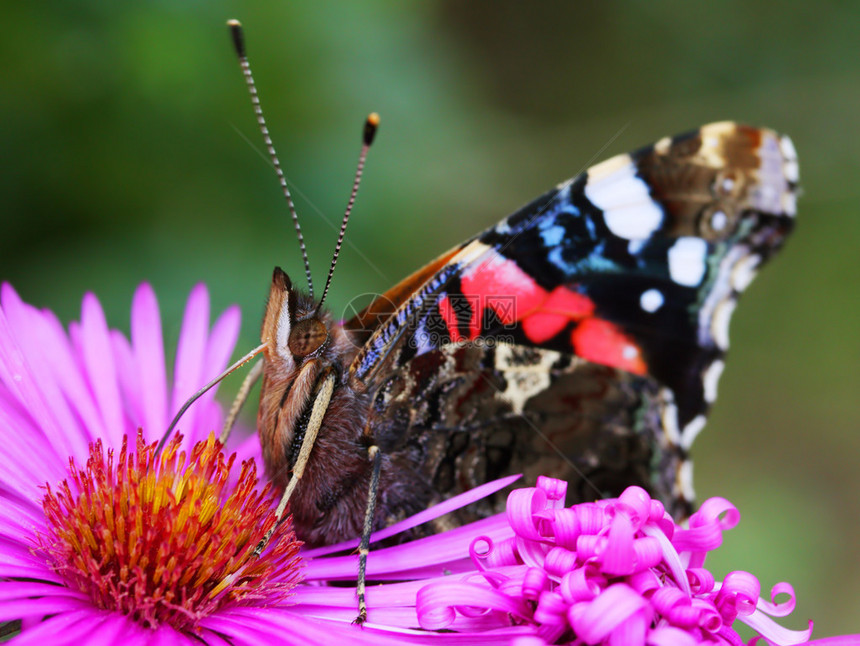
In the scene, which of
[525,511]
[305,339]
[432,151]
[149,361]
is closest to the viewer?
[525,511]

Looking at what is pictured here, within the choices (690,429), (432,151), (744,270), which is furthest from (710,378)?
(432,151)

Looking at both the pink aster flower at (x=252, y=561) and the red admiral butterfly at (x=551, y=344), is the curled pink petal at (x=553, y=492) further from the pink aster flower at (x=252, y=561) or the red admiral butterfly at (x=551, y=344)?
the red admiral butterfly at (x=551, y=344)

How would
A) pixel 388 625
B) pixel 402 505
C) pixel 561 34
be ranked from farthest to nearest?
1. pixel 561 34
2. pixel 402 505
3. pixel 388 625

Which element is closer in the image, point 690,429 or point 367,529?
point 367,529

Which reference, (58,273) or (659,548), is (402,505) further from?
(58,273)

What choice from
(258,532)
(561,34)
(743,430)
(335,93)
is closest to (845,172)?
(743,430)

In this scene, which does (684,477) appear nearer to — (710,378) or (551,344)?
(710,378)

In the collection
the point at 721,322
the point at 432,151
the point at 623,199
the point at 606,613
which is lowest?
the point at 606,613
